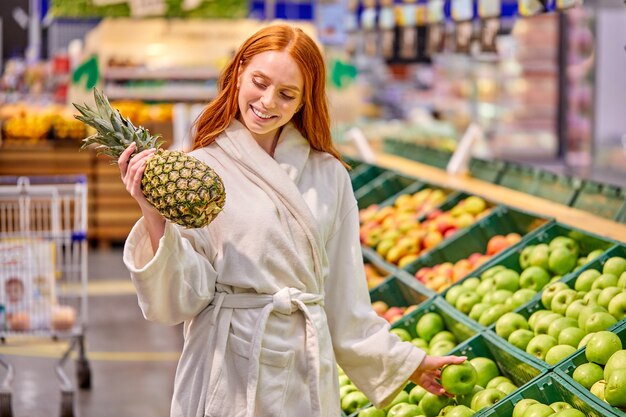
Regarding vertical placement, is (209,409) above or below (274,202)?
below

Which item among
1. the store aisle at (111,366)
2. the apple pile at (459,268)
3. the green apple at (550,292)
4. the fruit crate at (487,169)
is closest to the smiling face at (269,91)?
the green apple at (550,292)

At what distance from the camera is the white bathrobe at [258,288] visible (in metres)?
2.76

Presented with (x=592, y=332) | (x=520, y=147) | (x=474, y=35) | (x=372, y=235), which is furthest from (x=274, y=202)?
(x=520, y=147)

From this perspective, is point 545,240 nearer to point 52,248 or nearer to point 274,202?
point 274,202

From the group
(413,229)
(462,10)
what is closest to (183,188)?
(413,229)

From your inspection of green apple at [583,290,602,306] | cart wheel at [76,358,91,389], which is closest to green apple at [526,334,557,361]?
green apple at [583,290,602,306]

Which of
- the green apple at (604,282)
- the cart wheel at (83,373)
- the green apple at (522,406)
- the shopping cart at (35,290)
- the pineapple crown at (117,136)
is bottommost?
the cart wheel at (83,373)

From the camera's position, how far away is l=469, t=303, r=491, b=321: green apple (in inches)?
158

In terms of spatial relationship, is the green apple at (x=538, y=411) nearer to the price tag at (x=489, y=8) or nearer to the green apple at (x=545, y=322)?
the green apple at (x=545, y=322)

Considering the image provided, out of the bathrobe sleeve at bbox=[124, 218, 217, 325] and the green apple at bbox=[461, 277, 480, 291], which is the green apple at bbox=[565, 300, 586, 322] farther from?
the bathrobe sleeve at bbox=[124, 218, 217, 325]

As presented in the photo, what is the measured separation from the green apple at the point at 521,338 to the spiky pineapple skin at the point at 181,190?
1.36 m

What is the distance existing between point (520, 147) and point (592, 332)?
10.7m

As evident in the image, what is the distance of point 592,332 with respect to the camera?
3.34 meters

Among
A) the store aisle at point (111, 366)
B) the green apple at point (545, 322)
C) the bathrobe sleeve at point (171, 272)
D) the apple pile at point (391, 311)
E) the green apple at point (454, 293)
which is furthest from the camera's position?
the store aisle at point (111, 366)
